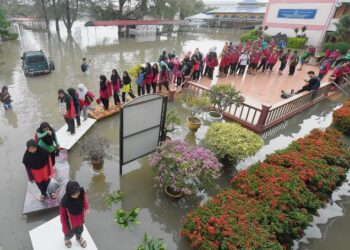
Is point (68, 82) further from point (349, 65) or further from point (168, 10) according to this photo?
point (168, 10)

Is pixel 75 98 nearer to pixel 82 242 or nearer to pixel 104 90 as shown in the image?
pixel 104 90

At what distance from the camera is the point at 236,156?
5.66 meters

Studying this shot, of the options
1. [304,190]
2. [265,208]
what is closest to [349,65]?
[304,190]

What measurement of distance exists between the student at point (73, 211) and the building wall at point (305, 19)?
29034 millimetres

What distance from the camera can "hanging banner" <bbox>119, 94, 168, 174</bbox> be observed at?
4.91 m

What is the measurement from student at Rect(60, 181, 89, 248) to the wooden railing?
19.5ft

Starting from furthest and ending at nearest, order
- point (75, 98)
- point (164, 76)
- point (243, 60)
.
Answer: point (243, 60)
point (164, 76)
point (75, 98)

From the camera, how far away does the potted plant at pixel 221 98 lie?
7.61m

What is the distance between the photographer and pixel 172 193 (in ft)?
16.6

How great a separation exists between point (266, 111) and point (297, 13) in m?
25.1

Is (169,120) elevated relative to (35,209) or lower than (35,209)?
elevated

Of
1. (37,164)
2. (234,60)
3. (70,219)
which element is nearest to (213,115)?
(37,164)

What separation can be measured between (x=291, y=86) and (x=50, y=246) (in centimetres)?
1261

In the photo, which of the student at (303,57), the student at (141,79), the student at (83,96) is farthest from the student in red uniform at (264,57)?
the student at (83,96)
